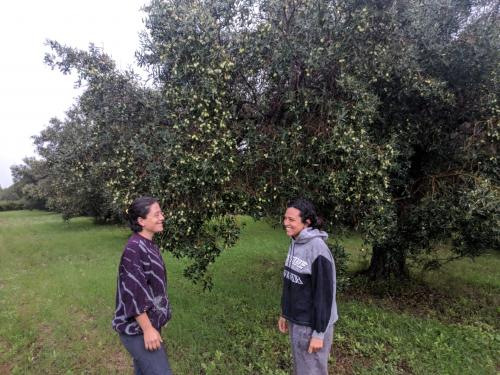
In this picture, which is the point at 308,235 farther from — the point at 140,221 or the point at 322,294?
the point at 140,221

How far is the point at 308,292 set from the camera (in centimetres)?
344

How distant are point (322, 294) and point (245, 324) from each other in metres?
3.90

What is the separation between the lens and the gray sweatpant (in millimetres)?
3430

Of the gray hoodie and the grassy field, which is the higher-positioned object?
the gray hoodie

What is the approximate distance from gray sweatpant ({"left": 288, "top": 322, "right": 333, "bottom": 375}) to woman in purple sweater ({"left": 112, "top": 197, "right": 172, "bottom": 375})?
1.24 metres

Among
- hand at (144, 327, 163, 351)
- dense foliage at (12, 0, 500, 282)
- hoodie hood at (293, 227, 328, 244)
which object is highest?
dense foliage at (12, 0, 500, 282)

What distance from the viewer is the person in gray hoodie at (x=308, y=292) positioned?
331 centimetres

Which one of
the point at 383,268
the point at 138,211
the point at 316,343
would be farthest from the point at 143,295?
the point at 383,268

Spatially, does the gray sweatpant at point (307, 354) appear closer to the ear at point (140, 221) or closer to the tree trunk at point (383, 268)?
the ear at point (140, 221)

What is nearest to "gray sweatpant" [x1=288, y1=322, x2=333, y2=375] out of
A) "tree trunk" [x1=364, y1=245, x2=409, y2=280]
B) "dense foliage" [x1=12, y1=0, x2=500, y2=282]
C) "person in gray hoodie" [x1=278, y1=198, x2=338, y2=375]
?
"person in gray hoodie" [x1=278, y1=198, x2=338, y2=375]

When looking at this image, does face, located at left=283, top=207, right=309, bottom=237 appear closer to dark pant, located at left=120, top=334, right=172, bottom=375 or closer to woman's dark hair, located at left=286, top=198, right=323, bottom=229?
woman's dark hair, located at left=286, top=198, right=323, bottom=229

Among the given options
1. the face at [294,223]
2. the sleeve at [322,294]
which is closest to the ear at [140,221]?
the face at [294,223]

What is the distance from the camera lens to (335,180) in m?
5.05

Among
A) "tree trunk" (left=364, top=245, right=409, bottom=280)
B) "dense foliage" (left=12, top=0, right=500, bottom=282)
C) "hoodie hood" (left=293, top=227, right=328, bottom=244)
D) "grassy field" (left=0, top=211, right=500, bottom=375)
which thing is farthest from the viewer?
"tree trunk" (left=364, top=245, right=409, bottom=280)
